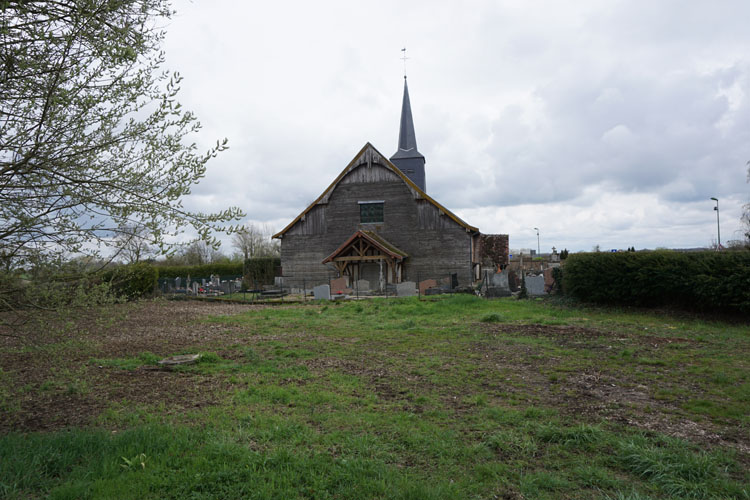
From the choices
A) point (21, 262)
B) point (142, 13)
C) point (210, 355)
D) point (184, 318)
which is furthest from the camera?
point (184, 318)

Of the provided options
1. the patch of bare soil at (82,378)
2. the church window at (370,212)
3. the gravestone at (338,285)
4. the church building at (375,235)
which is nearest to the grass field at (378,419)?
the patch of bare soil at (82,378)

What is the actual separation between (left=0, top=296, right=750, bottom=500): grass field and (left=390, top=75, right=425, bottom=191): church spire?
28.6 meters

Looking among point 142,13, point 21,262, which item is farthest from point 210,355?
point 142,13

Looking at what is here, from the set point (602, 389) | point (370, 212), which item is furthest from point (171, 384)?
point (370, 212)

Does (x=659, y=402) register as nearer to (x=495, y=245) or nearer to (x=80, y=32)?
(x=80, y=32)

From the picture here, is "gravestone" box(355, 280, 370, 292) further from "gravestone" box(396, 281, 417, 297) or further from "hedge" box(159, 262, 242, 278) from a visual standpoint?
"hedge" box(159, 262, 242, 278)

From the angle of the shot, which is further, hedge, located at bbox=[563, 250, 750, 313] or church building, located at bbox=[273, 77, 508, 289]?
church building, located at bbox=[273, 77, 508, 289]

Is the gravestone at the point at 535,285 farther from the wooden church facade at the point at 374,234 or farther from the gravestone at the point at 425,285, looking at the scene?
the gravestone at the point at 425,285

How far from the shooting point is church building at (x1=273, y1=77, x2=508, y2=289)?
84.8ft

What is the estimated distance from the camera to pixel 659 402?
19.1 ft

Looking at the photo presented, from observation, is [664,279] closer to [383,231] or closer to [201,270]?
[383,231]

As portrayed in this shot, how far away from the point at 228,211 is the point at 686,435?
5420 mm

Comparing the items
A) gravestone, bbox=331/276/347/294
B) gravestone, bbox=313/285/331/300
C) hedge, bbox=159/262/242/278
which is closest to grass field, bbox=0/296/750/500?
gravestone, bbox=313/285/331/300

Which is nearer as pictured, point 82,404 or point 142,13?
point 142,13
